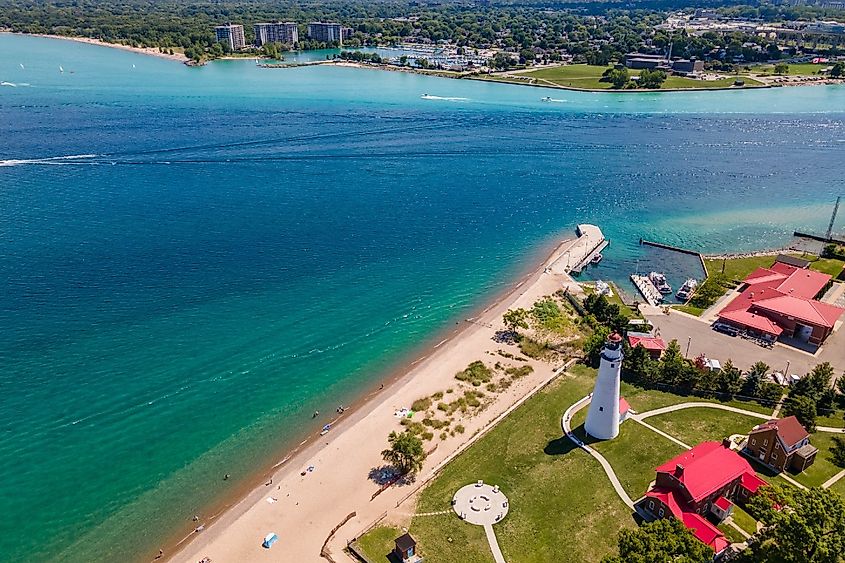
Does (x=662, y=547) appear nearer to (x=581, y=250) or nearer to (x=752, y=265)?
(x=581, y=250)

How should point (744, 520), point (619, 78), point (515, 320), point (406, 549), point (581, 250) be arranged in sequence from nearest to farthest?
point (406, 549)
point (744, 520)
point (515, 320)
point (581, 250)
point (619, 78)

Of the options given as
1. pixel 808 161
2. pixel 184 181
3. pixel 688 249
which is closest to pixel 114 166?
pixel 184 181

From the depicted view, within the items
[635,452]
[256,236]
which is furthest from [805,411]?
[256,236]

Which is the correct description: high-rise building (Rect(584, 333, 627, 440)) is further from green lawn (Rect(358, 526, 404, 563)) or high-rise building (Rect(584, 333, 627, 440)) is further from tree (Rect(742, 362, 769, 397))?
green lawn (Rect(358, 526, 404, 563))

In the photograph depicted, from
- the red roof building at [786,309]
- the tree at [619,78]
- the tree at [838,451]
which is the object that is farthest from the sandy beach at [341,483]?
the tree at [619,78]

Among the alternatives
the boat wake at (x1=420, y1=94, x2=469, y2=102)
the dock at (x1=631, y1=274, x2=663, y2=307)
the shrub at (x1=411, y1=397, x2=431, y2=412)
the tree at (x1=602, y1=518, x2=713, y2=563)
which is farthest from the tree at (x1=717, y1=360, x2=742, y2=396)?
the boat wake at (x1=420, y1=94, x2=469, y2=102)

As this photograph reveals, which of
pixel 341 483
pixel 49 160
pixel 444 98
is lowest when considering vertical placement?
pixel 341 483

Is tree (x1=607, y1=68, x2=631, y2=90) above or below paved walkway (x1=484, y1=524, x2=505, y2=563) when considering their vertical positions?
above
